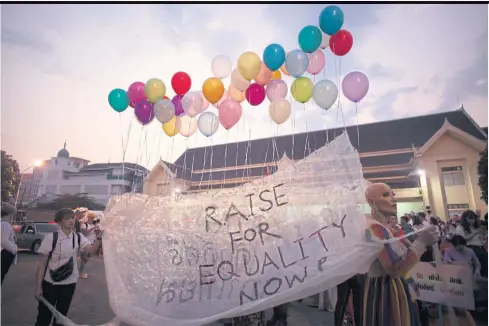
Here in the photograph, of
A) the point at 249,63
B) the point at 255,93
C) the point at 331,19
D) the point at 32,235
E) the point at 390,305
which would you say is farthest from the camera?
the point at 32,235

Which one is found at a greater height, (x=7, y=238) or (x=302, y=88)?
(x=302, y=88)

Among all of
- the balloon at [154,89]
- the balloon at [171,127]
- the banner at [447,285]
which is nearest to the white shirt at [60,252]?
the banner at [447,285]

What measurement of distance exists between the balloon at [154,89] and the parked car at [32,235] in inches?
372

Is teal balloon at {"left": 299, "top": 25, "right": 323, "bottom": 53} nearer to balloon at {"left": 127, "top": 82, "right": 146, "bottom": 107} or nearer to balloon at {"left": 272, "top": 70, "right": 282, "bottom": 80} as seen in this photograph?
balloon at {"left": 272, "top": 70, "right": 282, "bottom": 80}

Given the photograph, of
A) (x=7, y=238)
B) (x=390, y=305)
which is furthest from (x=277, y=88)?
(x=7, y=238)

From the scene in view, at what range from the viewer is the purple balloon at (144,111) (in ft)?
24.6

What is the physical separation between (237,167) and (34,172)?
→ 68141mm

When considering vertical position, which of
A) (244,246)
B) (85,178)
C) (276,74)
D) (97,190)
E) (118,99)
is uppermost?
(85,178)

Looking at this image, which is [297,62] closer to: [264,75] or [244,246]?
[264,75]

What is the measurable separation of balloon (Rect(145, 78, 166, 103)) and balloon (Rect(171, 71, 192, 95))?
340mm

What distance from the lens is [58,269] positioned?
10.5 ft

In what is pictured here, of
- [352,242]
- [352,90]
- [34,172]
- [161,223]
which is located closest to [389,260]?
[352,242]

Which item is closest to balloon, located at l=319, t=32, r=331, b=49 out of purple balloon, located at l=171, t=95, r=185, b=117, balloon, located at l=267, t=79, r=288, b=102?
balloon, located at l=267, t=79, r=288, b=102

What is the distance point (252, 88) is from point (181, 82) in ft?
6.55
